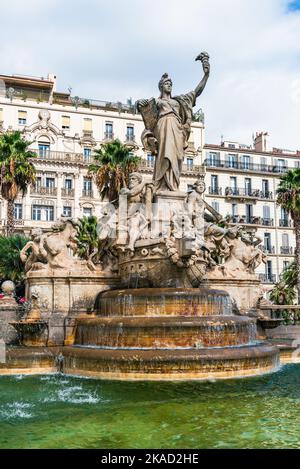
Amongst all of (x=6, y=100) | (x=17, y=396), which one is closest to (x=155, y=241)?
(x=17, y=396)

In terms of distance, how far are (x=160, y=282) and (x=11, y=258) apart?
2286 centimetres

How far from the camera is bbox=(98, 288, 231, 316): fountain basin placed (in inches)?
526

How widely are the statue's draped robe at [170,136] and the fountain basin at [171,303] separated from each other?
17.4 feet

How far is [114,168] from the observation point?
3556 centimetres

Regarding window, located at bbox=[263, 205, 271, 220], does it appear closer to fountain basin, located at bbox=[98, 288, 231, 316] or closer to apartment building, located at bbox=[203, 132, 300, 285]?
apartment building, located at bbox=[203, 132, 300, 285]

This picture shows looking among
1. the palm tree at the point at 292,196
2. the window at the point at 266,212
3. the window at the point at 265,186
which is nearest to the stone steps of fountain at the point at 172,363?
the palm tree at the point at 292,196

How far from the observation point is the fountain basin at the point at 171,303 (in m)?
13.4

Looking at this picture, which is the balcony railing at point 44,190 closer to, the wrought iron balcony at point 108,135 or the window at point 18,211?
the window at point 18,211

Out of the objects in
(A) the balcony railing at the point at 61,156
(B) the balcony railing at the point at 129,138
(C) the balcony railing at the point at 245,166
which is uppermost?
(B) the balcony railing at the point at 129,138

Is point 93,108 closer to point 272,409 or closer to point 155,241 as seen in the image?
point 155,241

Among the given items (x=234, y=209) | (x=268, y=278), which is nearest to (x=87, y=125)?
(x=234, y=209)

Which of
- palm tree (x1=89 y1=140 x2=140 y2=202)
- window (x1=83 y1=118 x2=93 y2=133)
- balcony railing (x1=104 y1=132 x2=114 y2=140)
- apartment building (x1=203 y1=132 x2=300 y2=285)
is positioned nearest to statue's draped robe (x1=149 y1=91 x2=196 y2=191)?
palm tree (x1=89 y1=140 x2=140 y2=202)

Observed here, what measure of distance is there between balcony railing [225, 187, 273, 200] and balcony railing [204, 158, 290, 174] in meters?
2.56
